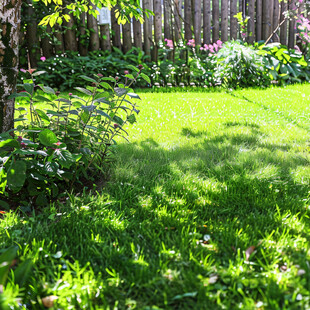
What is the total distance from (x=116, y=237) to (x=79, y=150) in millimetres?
713

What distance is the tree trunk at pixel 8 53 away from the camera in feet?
7.29

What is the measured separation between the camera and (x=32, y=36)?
6.61 meters

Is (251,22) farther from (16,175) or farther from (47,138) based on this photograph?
(16,175)

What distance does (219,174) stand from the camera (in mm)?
2633

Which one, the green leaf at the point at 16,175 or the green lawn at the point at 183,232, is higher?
the green leaf at the point at 16,175

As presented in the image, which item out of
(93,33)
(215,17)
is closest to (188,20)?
(215,17)

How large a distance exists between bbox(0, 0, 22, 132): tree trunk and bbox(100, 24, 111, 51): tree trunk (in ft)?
16.8

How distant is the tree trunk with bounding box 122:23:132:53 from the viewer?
7281 mm

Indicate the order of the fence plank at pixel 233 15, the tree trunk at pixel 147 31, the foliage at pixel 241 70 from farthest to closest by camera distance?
the fence plank at pixel 233 15, the tree trunk at pixel 147 31, the foliage at pixel 241 70

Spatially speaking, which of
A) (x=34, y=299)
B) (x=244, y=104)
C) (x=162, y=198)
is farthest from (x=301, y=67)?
(x=34, y=299)

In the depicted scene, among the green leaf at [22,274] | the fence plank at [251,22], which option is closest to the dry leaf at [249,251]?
the green leaf at [22,274]

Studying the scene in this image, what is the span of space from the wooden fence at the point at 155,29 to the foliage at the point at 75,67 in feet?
0.83

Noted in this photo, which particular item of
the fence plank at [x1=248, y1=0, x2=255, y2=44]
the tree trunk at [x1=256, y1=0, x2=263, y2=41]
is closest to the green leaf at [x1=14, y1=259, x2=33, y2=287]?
the fence plank at [x1=248, y1=0, x2=255, y2=44]

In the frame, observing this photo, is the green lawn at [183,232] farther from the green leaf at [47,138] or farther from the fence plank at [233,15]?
the fence plank at [233,15]
